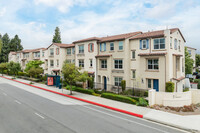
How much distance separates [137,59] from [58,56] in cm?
2194

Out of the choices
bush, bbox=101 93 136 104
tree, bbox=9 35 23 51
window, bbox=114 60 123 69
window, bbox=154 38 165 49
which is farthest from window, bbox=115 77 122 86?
tree, bbox=9 35 23 51

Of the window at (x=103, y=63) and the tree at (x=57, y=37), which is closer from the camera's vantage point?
the window at (x=103, y=63)

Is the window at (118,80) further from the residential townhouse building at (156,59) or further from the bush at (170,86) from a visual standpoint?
the bush at (170,86)

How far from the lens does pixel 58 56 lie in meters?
37.4

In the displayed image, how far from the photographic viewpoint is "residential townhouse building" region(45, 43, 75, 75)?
118ft

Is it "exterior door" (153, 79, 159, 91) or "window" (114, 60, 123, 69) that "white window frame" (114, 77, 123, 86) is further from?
"exterior door" (153, 79, 159, 91)

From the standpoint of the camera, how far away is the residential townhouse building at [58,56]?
36.1 m

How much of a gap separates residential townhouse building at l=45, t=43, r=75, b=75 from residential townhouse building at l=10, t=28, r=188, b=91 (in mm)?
4908

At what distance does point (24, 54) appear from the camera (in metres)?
57.8

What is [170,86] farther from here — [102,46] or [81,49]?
[81,49]

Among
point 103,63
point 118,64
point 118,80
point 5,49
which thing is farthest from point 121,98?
point 5,49

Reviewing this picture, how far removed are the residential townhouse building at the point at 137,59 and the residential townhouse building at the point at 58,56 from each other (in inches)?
193

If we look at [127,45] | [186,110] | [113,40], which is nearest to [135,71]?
[127,45]

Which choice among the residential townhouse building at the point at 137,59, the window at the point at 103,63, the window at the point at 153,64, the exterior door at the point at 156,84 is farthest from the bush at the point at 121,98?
the window at the point at 103,63
